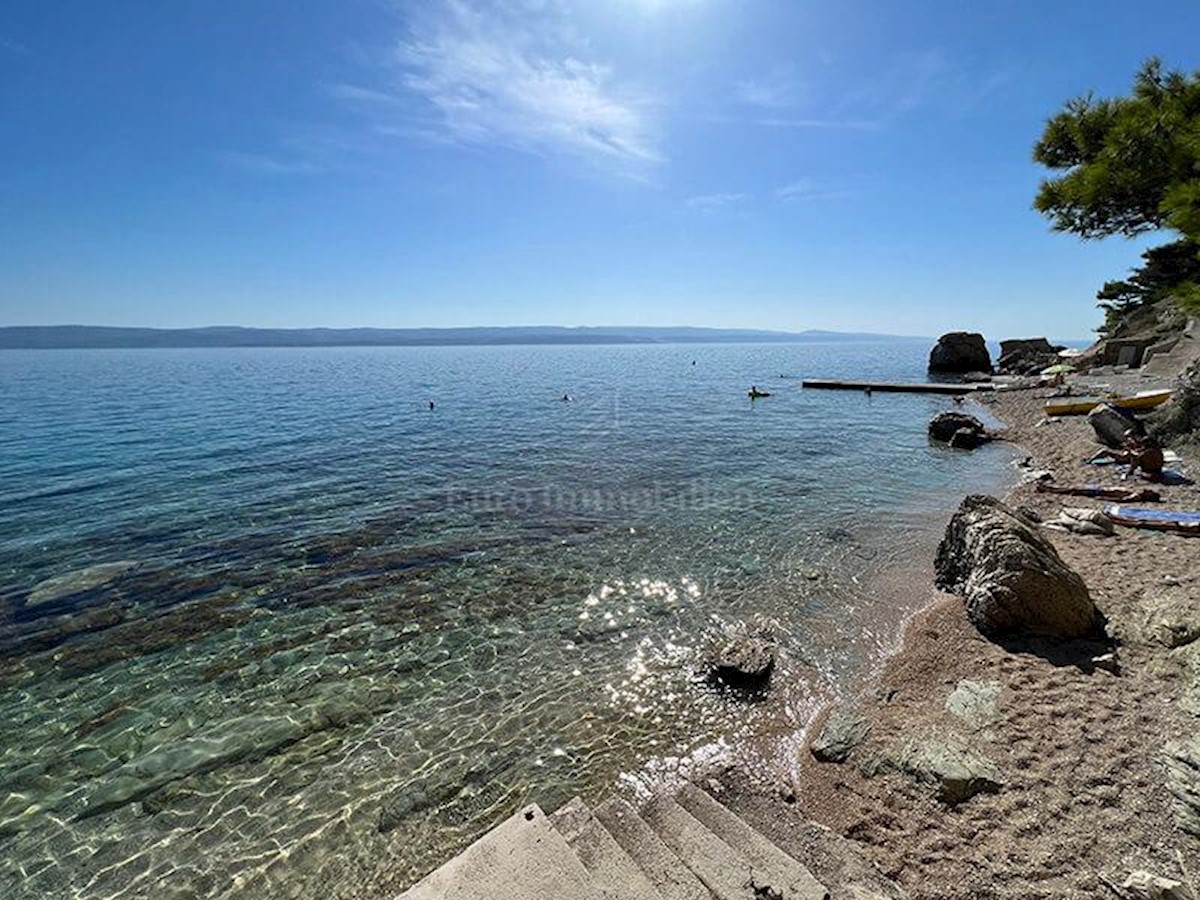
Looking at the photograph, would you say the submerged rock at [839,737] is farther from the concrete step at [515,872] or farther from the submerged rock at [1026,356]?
the submerged rock at [1026,356]

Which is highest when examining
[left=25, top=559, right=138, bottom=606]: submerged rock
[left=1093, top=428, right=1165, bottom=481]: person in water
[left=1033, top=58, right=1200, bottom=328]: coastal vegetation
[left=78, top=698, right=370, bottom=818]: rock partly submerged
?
[left=1033, top=58, right=1200, bottom=328]: coastal vegetation

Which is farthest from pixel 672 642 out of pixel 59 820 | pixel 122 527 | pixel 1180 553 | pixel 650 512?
pixel 122 527

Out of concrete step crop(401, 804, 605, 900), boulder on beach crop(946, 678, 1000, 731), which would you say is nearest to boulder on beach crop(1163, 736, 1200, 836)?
boulder on beach crop(946, 678, 1000, 731)

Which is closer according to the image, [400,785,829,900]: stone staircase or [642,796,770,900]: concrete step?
[400,785,829,900]: stone staircase

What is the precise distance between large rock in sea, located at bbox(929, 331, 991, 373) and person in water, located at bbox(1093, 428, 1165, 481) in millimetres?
60987

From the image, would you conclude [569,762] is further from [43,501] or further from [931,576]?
[43,501]

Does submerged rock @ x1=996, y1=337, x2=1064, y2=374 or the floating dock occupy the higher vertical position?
submerged rock @ x1=996, y1=337, x2=1064, y2=374

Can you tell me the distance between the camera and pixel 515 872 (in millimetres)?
4871

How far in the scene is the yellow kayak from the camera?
76.7 feet

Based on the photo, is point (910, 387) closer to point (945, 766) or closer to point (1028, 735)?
point (1028, 735)

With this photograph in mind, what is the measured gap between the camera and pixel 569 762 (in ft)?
24.7

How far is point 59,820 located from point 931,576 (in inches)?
587

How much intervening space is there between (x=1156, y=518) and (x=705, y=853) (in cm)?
1444

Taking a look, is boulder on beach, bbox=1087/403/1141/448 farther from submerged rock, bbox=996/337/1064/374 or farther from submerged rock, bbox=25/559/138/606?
submerged rock, bbox=996/337/1064/374
